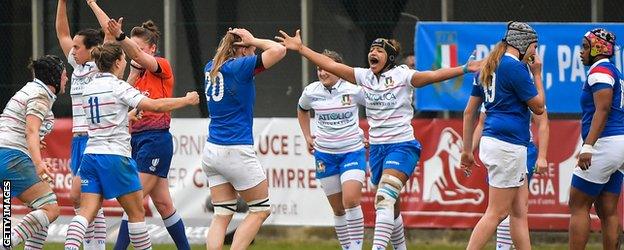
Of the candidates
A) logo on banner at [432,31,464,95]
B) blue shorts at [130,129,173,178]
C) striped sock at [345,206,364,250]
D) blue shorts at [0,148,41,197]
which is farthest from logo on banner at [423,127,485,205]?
blue shorts at [0,148,41,197]

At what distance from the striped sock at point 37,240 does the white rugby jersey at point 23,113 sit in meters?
0.68

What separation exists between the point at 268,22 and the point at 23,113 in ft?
18.8

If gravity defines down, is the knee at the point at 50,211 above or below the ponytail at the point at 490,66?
below

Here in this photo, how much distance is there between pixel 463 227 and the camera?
54.7 feet

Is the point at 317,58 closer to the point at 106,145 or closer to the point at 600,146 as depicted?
the point at 106,145

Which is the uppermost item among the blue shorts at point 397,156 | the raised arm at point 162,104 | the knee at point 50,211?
Result: the raised arm at point 162,104

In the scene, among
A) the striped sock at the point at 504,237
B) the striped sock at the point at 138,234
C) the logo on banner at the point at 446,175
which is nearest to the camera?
the striped sock at the point at 138,234

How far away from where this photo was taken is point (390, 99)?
13.1m

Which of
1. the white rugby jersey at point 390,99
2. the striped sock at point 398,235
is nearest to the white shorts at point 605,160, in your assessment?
the white rugby jersey at point 390,99

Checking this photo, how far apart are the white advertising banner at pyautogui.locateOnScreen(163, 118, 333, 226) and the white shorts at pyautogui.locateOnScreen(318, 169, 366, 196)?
9.63 ft

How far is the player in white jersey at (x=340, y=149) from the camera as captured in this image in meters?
13.9

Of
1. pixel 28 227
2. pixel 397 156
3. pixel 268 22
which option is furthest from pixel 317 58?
pixel 268 22

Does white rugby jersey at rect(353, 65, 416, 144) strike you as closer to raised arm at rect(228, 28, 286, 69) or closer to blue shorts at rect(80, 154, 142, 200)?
raised arm at rect(228, 28, 286, 69)

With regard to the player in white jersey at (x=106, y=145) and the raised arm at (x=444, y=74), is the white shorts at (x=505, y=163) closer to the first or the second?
the raised arm at (x=444, y=74)
